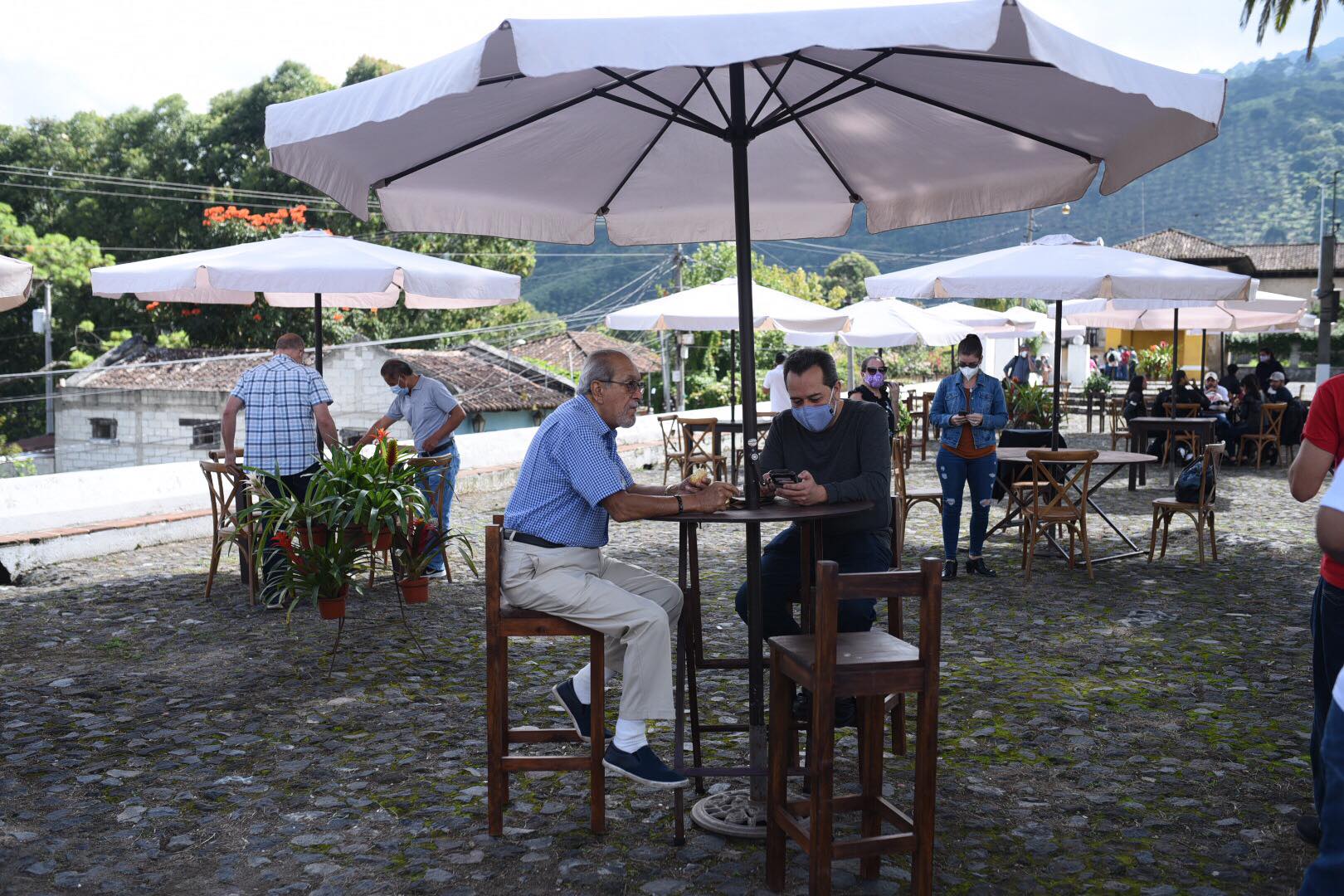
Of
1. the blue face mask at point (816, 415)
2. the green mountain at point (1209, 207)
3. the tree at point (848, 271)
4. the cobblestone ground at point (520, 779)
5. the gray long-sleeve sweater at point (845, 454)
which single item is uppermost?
the green mountain at point (1209, 207)

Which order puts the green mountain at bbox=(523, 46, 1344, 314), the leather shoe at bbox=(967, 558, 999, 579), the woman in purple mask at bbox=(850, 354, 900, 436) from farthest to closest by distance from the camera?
the green mountain at bbox=(523, 46, 1344, 314), the woman in purple mask at bbox=(850, 354, 900, 436), the leather shoe at bbox=(967, 558, 999, 579)

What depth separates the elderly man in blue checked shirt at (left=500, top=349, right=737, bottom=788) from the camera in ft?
12.3

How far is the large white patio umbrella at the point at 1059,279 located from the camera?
852 cm

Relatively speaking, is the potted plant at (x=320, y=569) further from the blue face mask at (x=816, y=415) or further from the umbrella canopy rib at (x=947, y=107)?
the umbrella canopy rib at (x=947, y=107)

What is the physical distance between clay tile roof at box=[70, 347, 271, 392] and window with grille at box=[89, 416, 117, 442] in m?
1.07

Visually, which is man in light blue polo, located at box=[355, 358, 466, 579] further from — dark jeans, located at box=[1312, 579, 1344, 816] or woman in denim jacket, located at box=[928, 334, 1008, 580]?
dark jeans, located at box=[1312, 579, 1344, 816]

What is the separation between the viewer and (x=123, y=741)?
15.3 feet

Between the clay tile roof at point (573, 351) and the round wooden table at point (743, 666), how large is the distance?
35.1m

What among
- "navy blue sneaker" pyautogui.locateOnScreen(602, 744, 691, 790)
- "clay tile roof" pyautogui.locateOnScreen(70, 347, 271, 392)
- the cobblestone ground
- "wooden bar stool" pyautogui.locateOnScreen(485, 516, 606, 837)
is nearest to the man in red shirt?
the cobblestone ground

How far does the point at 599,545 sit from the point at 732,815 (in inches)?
39.3

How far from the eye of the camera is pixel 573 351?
41.5 meters

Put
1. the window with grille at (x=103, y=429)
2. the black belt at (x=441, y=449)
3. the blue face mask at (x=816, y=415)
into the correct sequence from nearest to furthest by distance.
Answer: the blue face mask at (x=816, y=415) < the black belt at (x=441, y=449) < the window with grille at (x=103, y=429)

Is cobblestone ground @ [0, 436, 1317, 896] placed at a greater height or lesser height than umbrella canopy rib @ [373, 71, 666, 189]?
lesser

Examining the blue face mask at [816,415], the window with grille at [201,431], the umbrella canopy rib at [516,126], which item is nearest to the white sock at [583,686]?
the blue face mask at [816,415]
